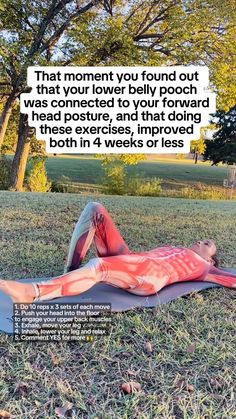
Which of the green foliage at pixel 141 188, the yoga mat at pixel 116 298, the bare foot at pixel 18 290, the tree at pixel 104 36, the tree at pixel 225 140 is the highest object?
the tree at pixel 104 36

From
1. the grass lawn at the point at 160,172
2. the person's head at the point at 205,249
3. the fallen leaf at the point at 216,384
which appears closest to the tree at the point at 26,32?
the grass lawn at the point at 160,172

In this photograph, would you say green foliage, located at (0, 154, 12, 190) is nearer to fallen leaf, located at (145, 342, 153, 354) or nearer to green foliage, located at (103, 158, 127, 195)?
green foliage, located at (103, 158, 127, 195)

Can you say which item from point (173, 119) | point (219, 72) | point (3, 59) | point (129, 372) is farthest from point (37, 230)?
point (219, 72)

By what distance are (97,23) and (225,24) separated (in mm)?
3800

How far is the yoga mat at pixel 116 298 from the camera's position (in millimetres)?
2246

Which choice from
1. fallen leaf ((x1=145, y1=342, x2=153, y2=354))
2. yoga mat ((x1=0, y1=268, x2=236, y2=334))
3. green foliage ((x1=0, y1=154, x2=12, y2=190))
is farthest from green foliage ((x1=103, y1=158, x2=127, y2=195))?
fallen leaf ((x1=145, y1=342, x2=153, y2=354))

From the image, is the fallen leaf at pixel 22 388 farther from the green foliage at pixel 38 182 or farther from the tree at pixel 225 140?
the tree at pixel 225 140

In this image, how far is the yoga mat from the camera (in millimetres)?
2246

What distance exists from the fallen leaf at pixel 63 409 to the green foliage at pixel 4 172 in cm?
1224

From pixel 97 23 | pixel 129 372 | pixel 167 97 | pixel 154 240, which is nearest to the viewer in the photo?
pixel 129 372

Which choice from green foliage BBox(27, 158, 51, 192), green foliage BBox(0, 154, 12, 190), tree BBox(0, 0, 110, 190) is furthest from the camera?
green foliage BBox(0, 154, 12, 190)

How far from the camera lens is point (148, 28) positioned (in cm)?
1412

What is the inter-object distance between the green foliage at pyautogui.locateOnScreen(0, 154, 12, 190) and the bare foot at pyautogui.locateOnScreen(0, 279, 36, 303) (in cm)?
1179

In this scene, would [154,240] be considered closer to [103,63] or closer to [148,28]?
[103,63]
